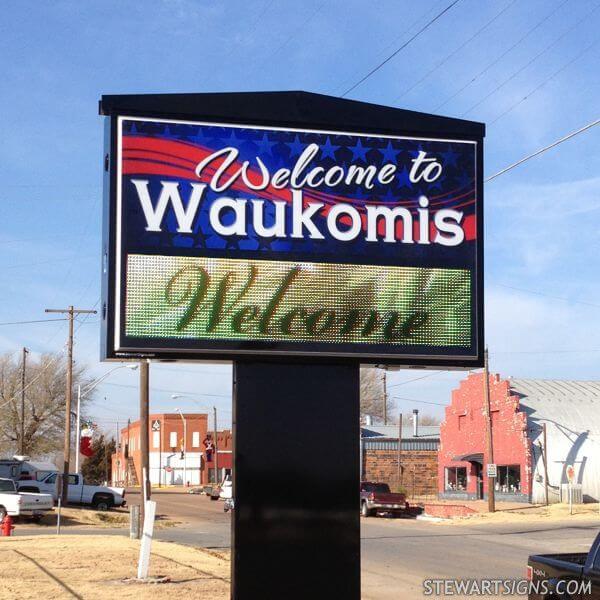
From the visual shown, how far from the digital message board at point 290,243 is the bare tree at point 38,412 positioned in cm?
6938

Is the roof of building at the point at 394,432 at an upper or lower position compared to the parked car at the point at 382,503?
upper

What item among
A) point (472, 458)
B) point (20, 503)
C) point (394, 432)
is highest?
point (394, 432)

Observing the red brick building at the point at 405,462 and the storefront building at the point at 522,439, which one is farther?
the red brick building at the point at 405,462

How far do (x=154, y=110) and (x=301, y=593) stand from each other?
18.5 ft

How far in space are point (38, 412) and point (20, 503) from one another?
139 ft

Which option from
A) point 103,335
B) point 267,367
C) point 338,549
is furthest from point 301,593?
point 103,335

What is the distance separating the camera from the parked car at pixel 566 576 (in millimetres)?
9203

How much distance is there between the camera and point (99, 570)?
18750 millimetres

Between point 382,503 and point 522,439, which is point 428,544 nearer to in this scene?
point 382,503

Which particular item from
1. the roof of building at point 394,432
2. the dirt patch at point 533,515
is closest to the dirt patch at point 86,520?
the dirt patch at point 533,515

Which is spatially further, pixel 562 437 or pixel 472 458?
pixel 472 458

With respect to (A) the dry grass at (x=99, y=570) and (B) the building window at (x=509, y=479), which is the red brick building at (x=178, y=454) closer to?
(B) the building window at (x=509, y=479)

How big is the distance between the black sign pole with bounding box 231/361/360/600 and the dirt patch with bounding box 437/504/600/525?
3046 cm

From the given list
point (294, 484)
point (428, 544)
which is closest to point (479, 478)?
point (428, 544)
